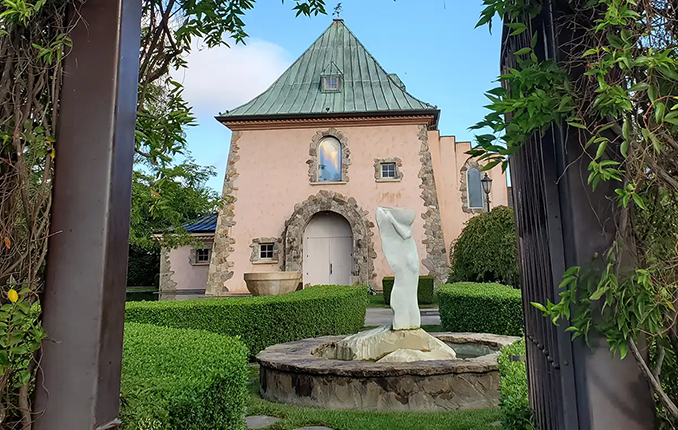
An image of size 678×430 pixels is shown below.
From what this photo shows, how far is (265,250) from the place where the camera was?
18.9 meters

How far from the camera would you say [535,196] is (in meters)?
2.08

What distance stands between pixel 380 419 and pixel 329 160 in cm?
1519

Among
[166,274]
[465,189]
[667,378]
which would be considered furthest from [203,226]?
[667,378]

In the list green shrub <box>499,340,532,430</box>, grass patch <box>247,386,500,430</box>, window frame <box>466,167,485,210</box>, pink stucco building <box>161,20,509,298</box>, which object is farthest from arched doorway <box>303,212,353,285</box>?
green shrub <box>499,340,532,430</box>

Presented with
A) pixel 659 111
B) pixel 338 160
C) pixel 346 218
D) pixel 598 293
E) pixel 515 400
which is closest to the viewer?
pixel 659 111

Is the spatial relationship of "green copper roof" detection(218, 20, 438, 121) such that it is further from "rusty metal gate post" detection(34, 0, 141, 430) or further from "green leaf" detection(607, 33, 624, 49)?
"green leaf" detection(607, 33, 624, 49)

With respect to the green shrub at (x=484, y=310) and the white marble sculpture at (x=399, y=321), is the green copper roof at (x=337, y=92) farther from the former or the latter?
the white marble sculpture at (x=399, y=321)

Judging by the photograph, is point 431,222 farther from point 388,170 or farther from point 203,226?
point 203,226

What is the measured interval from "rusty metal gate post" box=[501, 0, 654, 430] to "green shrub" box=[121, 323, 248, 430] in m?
1.69

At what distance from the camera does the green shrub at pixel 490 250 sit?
1370cm

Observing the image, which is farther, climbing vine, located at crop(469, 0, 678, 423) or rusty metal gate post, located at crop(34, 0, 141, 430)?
A: rusty metal gate post, located at crop(34, 0, 141, 430)

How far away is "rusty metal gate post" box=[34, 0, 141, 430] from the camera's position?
1.53 m

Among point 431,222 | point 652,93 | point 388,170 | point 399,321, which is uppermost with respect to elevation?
point 388,170

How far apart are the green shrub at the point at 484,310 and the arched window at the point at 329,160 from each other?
10.1m
